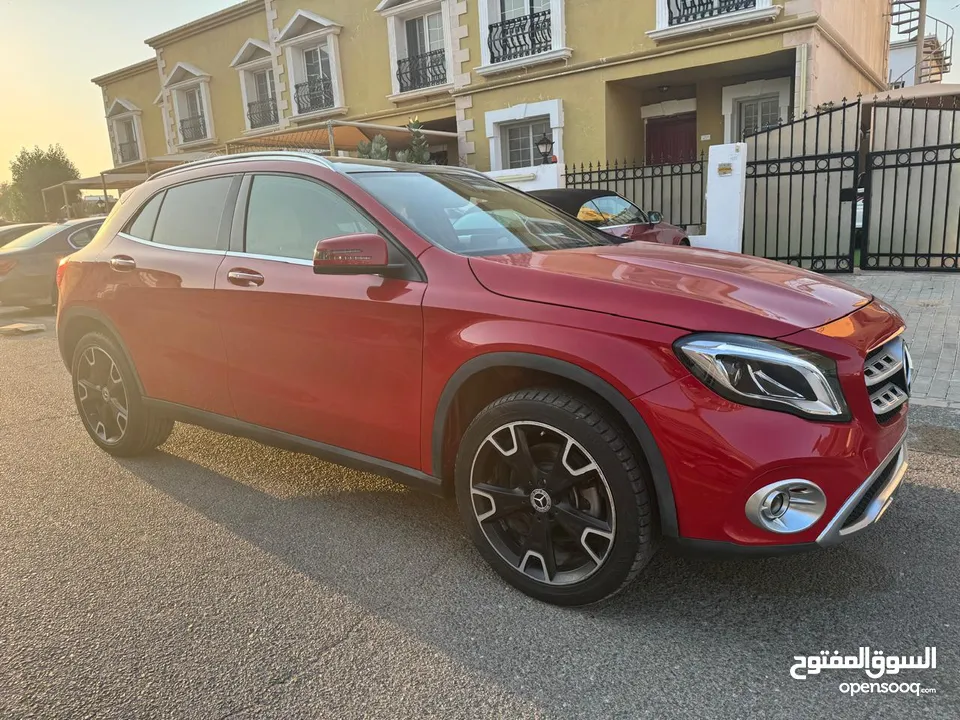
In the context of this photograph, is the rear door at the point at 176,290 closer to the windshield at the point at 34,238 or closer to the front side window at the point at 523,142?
the windshield at the point at 34,238

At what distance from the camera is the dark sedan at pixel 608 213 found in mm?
8125

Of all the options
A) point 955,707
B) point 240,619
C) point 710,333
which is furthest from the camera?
point 240,619

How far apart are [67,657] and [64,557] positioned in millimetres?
822

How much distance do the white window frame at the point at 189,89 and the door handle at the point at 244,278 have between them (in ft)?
72.0

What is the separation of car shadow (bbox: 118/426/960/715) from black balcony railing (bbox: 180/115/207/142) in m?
22.8

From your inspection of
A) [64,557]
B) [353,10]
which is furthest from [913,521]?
[353,10]

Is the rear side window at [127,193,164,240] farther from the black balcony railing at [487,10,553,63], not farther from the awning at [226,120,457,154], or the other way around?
the black balcony railing at [487,10,553,63]

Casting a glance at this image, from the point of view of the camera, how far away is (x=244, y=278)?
3205mm

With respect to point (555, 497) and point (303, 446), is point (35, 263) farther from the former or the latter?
point (555, 497)

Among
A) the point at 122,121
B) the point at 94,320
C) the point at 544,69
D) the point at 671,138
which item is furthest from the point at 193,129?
the point at 94,320

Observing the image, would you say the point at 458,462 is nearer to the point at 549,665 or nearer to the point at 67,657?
the point at 549,665

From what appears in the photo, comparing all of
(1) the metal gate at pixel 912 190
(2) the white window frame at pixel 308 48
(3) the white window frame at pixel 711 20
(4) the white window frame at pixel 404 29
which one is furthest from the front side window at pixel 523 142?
(1) the metal gate at pixel 912 190

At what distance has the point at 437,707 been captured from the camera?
200 cm

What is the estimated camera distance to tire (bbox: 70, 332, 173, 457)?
3959mm
